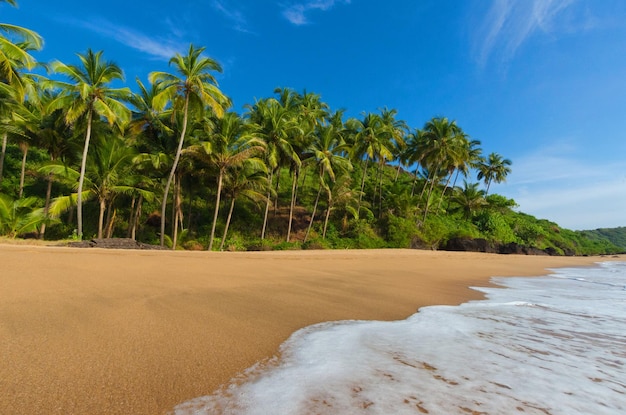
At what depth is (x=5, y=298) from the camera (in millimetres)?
3115

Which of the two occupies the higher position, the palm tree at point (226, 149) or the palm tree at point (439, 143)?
the palm tree at point (439, 143)

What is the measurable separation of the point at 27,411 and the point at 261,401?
3.62 feet

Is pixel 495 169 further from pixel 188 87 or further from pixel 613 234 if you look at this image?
pixel 613 234

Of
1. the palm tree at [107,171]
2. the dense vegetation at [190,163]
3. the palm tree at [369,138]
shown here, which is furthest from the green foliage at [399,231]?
the palm tree at [107,171]

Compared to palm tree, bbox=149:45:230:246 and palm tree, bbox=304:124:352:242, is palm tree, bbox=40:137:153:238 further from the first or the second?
palm tree, bbox=304:124:352:242

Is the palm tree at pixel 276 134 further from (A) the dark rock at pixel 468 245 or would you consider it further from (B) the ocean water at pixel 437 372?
(B) the ocean water at pixel 437 372

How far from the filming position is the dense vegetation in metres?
14.7

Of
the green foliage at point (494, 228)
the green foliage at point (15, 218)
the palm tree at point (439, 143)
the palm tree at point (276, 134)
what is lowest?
the green foliage at point (15, 218)

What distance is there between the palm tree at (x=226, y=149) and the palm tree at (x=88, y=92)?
408 cm

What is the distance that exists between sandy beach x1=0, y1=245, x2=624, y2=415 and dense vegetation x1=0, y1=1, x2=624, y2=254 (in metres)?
10.4

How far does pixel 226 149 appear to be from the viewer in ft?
53.3

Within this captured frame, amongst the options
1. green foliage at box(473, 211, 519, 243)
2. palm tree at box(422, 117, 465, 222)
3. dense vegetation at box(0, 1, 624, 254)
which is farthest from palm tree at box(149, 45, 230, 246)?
green foliage at box(473, 211, 519, 243)

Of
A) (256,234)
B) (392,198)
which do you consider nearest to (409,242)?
(392,198)

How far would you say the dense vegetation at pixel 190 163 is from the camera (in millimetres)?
14719
